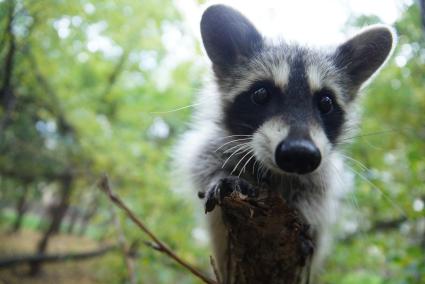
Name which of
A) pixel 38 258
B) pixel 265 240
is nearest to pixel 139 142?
pixel 38 258

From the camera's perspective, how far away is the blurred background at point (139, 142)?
3303 millimetres

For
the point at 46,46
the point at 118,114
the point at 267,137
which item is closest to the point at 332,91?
the point at 267,137

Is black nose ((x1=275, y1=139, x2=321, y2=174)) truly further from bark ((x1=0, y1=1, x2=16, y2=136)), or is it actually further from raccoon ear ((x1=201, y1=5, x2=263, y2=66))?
bark ((x1=0, y1=1, x2=16, y2=136))

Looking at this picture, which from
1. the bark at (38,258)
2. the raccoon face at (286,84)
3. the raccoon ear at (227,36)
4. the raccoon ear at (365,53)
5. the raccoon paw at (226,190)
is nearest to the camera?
the raccoon paw at (226,190)

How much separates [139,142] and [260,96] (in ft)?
11.5

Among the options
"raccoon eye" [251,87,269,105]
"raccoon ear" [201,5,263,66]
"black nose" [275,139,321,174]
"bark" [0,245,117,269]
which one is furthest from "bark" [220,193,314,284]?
"bark" [0,245,117,269]

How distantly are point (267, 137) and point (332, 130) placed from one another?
75 cm

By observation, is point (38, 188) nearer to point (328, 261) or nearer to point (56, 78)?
point (56, 78)

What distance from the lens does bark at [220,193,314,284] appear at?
1.83 m

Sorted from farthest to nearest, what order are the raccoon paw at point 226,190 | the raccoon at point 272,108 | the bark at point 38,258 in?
the bark at point 38,258
the raccoon at point 272,108
the raccoon paw at point 226,190

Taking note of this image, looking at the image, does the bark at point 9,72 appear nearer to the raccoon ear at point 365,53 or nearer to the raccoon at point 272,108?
the raccoon at point 272,108

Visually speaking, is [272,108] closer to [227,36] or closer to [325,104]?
[325,104]

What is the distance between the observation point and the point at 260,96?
2.65m

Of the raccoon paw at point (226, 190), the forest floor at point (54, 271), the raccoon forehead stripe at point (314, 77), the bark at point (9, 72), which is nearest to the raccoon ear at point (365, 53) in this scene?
the raccoon forehead stripe at point (314, 77)
